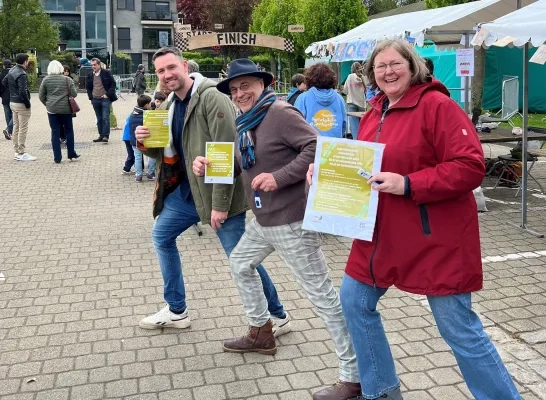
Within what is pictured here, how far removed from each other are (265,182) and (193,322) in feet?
5.47

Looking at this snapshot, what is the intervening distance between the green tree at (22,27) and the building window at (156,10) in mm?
19244

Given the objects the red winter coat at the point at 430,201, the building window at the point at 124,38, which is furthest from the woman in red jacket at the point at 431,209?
the building window at the point at 124,38

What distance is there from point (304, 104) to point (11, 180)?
6.13 m

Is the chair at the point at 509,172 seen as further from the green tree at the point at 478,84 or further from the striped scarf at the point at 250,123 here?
the striped scarf at the point at 250,123

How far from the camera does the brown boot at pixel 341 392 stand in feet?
10.8

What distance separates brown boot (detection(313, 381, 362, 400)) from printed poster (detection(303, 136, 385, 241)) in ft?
3.16

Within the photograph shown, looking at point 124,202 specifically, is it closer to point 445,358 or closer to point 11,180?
point 11,180

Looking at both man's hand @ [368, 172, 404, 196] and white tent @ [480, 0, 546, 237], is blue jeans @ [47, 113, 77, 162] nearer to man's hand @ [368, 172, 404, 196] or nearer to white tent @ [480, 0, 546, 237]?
white tent @ [480, 0, 546, 237]

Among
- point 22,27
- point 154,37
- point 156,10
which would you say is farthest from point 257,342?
point 156,10

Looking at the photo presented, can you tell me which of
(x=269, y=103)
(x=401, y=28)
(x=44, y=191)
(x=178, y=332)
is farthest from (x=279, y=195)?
(x=401, y=28)

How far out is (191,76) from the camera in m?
4.05

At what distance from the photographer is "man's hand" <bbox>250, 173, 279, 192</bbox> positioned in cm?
333

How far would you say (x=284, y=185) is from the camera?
11.1 ft

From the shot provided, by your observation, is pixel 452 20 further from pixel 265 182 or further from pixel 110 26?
pixel 110 26
